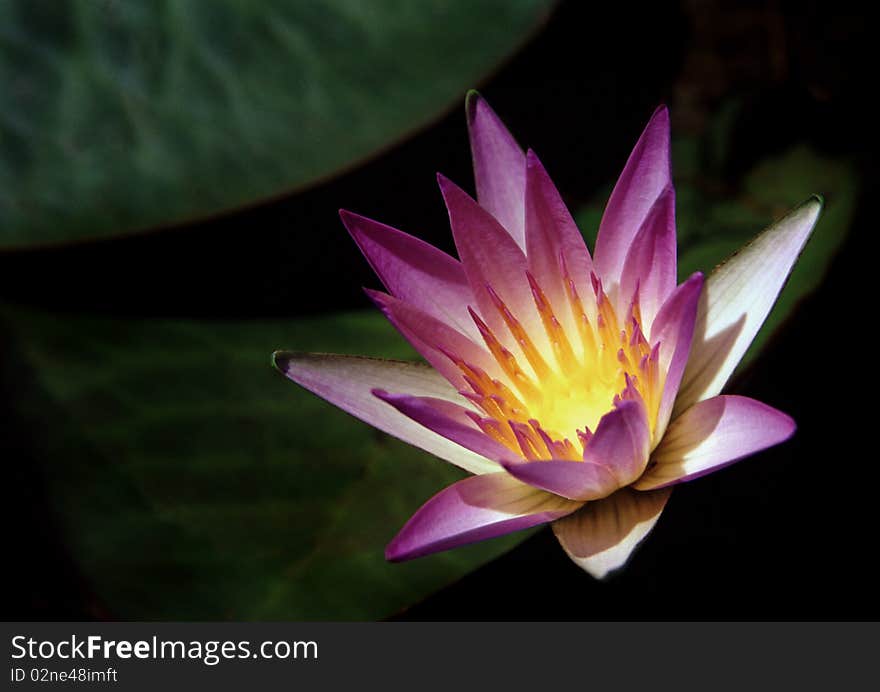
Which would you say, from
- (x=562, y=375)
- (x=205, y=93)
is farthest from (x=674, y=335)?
(x=205, y=93)

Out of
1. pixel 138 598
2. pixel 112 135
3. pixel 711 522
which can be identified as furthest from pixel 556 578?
pixel 112 135

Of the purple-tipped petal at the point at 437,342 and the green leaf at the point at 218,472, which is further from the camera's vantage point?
the green leaf at the point at 218,472

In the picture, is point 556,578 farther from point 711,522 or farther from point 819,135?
point 819,135

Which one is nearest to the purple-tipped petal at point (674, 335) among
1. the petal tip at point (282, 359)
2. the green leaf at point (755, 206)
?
the green leaf at point (755, 206)

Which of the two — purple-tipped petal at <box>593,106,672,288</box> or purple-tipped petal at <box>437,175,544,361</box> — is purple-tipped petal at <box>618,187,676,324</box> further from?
purple-tipped petal at <box>437,175,544,361</box>

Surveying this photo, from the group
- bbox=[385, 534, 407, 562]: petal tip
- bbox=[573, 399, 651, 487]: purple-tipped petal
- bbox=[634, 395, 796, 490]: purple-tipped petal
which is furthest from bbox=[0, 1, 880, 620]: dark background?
bbox=[385, 534, 407, 562]: petal tip

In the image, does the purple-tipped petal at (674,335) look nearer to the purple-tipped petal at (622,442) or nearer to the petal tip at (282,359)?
the purple-tipped petal at (622,442)
